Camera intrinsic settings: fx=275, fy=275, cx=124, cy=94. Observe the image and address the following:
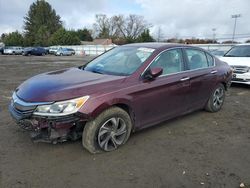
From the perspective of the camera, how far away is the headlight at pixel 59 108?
12.0 ft

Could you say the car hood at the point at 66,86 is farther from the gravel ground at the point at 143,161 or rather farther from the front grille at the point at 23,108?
the gravel ground at the point at 143,161

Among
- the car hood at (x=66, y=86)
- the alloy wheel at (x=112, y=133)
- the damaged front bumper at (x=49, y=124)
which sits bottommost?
the alloy wheel at (x=112, y=133)

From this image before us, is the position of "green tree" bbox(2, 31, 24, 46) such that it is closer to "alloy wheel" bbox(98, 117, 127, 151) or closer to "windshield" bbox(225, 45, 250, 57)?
"windshield" bbox(225, 45, 250, 57)

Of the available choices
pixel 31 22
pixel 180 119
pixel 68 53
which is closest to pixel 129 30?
pixel 31 22

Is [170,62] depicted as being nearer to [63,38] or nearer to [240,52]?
[240,52]

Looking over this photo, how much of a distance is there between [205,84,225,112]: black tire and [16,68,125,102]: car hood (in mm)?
2764

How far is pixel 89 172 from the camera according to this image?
361 centimetres

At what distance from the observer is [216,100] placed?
6391mm

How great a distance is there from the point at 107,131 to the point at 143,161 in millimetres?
689

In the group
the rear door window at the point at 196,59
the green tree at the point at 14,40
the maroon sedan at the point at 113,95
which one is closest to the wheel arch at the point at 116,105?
the maroon sedan at the point at 113,95

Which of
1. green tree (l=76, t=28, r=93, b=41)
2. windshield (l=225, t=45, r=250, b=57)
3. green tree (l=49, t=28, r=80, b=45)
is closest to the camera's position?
windshield (l=225, t=45, r=250, b=57)

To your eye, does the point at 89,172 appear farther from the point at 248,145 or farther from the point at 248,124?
the point at 248,124

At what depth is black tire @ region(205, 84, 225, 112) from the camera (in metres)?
6.19

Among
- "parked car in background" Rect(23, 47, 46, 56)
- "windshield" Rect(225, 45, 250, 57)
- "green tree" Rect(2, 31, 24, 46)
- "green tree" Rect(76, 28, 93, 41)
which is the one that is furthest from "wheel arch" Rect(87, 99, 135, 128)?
"green tree" Rect(76, 28, 93, 41)
